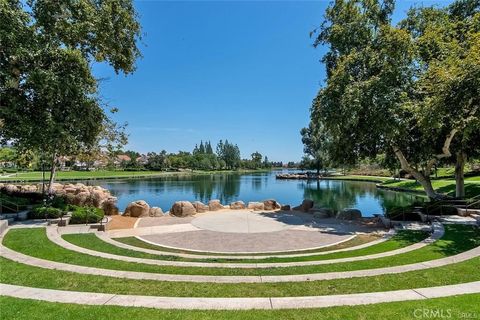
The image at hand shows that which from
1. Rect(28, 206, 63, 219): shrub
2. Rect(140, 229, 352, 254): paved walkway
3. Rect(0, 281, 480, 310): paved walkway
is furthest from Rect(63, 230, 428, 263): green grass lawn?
Rect(0, 281, 480, 310): paved walkway

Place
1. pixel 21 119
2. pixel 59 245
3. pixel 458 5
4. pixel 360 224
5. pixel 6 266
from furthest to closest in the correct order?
pixel 458 5, pixel 360 224, pixel 21 119, pixel 59 245, pixel 6 266

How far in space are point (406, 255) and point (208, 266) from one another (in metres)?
6.11

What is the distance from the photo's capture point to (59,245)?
38.4 feet

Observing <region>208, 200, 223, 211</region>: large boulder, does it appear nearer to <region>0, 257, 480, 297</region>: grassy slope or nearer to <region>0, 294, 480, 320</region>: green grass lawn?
<region>0, 257, 480, 297</region>: grassy slope

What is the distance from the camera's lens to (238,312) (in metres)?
5.91

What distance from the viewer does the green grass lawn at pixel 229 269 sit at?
9023 millimetres

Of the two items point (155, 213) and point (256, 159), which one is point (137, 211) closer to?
point (155, 213)

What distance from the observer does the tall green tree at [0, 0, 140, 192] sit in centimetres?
1516

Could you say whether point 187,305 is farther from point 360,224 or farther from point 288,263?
point 360,224

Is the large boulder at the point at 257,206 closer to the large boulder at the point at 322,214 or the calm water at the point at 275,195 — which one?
the large boulder at the point at 322,214

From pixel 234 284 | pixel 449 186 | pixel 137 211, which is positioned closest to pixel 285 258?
pixel 234 284

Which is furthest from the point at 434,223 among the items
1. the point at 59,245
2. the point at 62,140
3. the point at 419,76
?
the point at 62,140

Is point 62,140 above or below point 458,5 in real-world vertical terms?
below

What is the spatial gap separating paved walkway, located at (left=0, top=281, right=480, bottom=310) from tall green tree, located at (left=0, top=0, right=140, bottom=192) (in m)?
11.2
